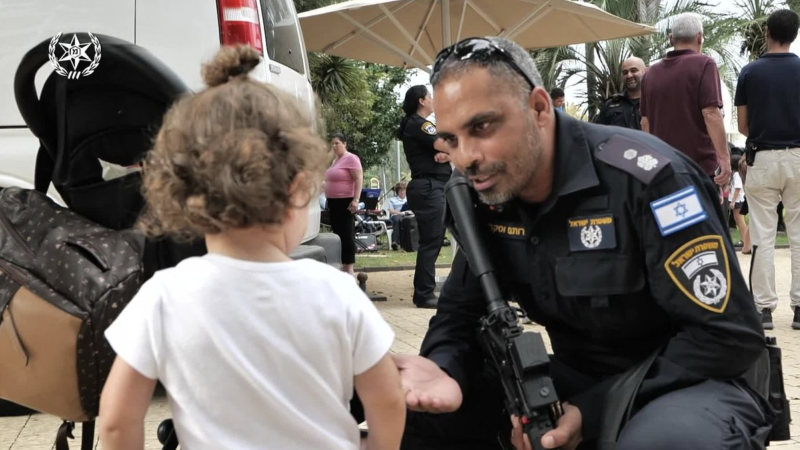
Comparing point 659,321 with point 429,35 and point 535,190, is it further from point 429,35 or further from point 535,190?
point 429,35

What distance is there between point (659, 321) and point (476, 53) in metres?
0.82

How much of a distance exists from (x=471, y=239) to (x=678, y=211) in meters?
0.54

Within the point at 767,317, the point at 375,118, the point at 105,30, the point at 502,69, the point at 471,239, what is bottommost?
the point at 767,317

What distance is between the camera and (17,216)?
6.73 ft

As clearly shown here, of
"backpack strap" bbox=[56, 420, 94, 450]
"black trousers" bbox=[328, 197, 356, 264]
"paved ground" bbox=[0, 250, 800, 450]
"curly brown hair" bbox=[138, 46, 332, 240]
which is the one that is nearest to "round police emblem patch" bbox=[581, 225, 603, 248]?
"curly brown hair" bbox=[138, 46, 332, 240]

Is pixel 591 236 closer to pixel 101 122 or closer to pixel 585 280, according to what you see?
pixel 585 280

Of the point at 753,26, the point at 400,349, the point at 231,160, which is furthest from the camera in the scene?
the point at 753,26


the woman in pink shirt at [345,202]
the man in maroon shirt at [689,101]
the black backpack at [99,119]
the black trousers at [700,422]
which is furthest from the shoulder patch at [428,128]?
the black trousers at [700,422]

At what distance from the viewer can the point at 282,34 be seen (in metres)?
4.29

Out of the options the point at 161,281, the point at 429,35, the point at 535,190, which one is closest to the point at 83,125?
the point at 161,281

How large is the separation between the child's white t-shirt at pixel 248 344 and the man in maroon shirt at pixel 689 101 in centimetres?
437

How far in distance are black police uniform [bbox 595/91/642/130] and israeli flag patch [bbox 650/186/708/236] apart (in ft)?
15.7

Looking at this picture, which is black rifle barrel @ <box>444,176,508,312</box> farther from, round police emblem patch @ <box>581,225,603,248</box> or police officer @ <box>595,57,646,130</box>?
police officer @ <box>595,57,646,130</box>

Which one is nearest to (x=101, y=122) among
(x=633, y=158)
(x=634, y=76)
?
(x=633, y=158)
